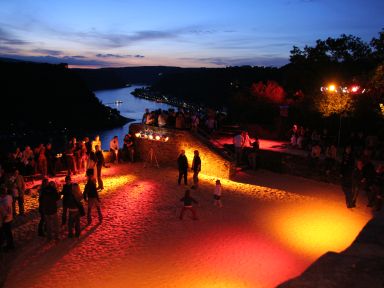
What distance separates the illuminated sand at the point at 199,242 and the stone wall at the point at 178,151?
2024mm

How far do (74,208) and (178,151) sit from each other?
363 inches

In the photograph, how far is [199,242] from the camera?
10242mm

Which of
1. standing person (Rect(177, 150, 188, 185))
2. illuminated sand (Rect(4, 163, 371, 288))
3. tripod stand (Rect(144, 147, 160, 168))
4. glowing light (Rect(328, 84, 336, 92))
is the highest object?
glowing light (Rect(328, 84, 336, 92))

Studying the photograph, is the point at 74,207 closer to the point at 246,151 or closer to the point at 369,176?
the point at 369,176

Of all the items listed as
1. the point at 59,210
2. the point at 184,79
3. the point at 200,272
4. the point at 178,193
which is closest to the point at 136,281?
the point at 200,272

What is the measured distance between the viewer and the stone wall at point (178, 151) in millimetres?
17141

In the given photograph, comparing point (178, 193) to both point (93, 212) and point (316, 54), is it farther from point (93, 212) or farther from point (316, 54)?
point (316, 54)

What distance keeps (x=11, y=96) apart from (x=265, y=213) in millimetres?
101818

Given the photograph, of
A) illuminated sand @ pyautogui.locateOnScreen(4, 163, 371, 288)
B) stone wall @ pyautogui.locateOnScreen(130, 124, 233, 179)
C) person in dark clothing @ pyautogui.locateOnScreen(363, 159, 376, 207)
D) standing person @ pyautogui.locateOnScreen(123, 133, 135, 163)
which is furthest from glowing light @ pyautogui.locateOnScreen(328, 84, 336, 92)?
standing person @ pyautogui.locateOnScreen(123, 133, 135, 163)

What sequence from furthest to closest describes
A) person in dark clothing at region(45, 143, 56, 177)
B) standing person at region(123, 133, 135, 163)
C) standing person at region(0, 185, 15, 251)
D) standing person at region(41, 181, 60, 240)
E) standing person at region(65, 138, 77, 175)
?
standing person at region(123, 133, 135, 163) → standing person at region(65, 138, 77, 175) → person in dark clothing at region(45, 143, 56, 177) → standing person at region(41, 181, 60, 240) → standing person at region(0, 185, 15, 251)

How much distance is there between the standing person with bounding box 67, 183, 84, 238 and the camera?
9.86 meters

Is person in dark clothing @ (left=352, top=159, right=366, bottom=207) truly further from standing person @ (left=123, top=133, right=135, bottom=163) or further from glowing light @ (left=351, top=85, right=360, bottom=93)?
standing person @ (left=123, top=133, right=135, bottom=163)

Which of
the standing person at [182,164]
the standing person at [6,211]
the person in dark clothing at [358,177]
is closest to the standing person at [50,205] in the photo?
the standing person at [6,211]

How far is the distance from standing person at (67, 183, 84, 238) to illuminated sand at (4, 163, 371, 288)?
1.27 feet
